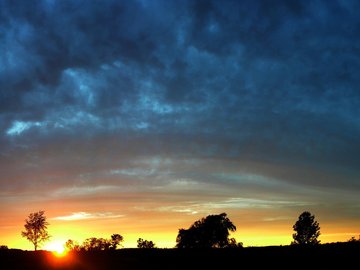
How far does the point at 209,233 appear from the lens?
119938mm

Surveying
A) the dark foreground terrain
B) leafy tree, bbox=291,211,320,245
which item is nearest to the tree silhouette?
leafy tree, bbox=291,211,320,245

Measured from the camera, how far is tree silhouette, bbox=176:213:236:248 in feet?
391

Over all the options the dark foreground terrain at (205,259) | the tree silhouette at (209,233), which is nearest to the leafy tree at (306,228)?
the tree silhouette at (209,233)

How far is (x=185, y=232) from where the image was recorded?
408 ft

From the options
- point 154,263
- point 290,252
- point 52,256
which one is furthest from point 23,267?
point 290,252

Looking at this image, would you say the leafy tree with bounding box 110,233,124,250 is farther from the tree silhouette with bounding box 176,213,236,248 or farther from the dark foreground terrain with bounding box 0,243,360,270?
the dark foreground terrain with bounding box 0,243,360,270

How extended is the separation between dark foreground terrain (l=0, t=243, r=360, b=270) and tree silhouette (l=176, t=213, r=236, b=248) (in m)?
87.4

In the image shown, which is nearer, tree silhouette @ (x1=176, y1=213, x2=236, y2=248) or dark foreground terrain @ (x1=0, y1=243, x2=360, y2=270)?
dark foreground terrain @ (x1=0, y1=243, x2=360, y2=270)

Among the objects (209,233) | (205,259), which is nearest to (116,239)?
(209,233)

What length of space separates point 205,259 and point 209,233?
91.4 meters

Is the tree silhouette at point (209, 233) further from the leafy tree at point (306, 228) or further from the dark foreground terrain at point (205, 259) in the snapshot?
the dark foreground terrain at point (205, 259)

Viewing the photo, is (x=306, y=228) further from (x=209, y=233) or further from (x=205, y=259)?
(x=205, y=259)

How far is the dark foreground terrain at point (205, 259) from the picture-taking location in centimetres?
2884

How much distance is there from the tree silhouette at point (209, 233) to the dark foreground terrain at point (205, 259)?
87.4 metres
